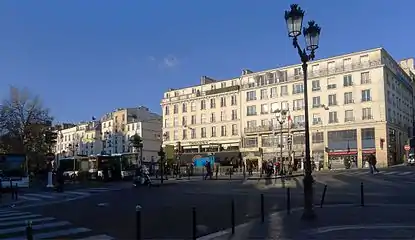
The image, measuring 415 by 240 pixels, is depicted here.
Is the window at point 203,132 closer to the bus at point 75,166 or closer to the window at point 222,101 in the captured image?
the window at point 222,101

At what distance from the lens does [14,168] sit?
3189 centimetres

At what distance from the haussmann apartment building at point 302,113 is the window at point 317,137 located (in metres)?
0.17

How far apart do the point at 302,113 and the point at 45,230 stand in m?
69.7

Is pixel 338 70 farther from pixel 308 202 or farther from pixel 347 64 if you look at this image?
pixel 308 202

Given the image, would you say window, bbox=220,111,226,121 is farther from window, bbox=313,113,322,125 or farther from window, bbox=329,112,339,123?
window, bbox=329,112,339,123

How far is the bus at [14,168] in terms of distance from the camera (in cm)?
3147

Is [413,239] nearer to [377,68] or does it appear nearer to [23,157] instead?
[23,157]

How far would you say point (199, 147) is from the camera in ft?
306

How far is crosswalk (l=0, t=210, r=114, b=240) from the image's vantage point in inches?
403

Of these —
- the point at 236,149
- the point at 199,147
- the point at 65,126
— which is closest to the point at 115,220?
the point at 236,149

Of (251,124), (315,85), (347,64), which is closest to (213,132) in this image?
(251,124)

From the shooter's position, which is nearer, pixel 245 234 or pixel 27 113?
pixel 245 234

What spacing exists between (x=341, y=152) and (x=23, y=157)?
172 ft

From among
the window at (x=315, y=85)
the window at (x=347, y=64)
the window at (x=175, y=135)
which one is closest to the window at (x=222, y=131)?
the window at (x=175, y=135)
